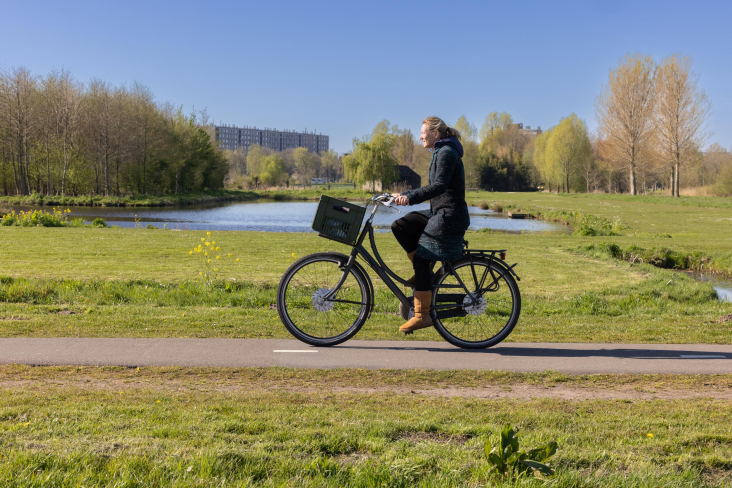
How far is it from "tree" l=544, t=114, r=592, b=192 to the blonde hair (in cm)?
9339

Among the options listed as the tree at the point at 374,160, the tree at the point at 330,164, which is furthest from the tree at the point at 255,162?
the tree at the point at 374,160

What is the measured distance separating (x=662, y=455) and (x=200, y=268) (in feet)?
36.4

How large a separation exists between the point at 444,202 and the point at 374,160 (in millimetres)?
88278

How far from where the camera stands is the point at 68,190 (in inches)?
2502

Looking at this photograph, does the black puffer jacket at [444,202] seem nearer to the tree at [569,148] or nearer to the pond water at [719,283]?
the pond water at [719,283]

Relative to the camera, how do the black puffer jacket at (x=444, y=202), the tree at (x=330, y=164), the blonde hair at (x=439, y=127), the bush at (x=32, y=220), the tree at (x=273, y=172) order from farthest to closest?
the tree at (x=330, y=164) → the tree at (x=273, y=172) → the bush at (x=32, y=220) → the blonde hair at (x=439, y=127) → the black puffer jacket at (x=444, y=202)

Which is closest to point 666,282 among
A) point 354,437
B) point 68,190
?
point 354,437

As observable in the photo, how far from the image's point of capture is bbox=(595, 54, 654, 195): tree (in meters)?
72.4

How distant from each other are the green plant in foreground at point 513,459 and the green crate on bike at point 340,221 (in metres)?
3.24

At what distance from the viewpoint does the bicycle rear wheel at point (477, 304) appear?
6.19 m

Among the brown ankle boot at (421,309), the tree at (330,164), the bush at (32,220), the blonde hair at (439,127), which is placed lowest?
the brown ankle boot at (421,309)

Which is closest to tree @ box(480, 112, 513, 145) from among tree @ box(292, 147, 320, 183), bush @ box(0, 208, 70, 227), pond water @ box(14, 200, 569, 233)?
tree @ box(292, 147, 320, 183)

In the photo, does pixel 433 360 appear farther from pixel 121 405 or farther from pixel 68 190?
pixel 68 190

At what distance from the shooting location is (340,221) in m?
5.93
